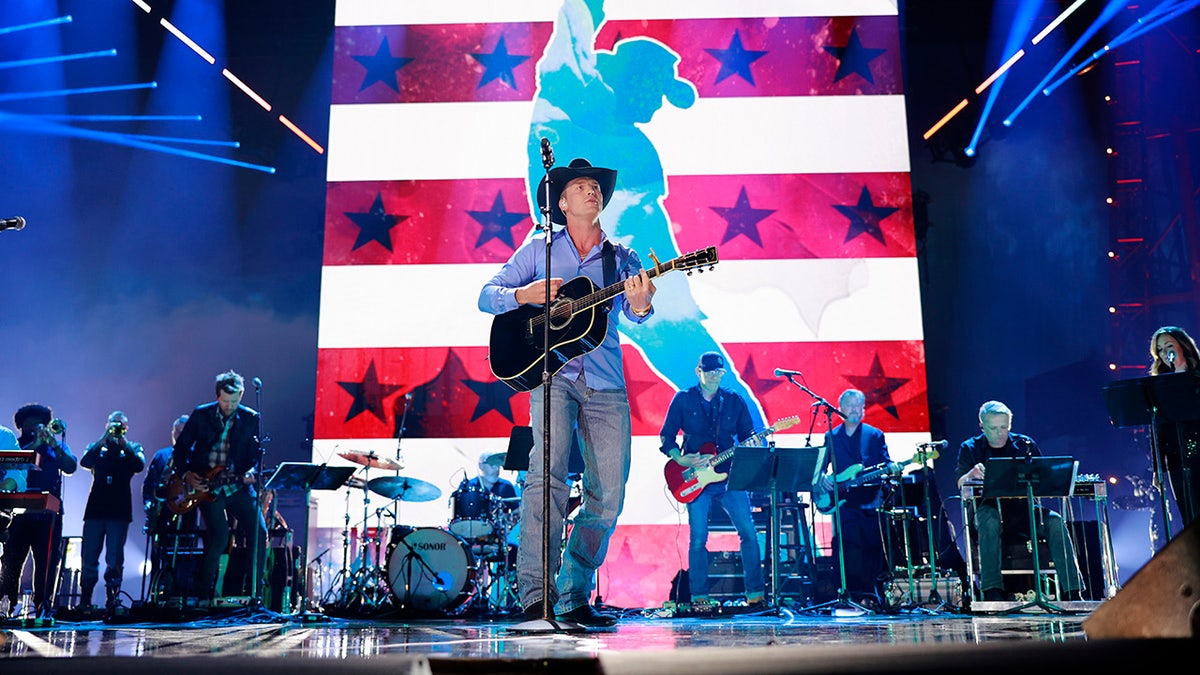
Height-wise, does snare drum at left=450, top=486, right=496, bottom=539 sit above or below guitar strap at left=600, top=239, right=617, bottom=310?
below

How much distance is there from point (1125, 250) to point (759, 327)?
2692mm

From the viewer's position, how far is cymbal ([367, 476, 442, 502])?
5676mm

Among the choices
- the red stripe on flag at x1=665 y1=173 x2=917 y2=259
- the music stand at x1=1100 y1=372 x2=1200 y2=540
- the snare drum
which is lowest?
the snare drum

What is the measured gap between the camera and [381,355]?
254 inches

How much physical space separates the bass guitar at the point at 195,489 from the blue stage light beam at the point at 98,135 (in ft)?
7.88

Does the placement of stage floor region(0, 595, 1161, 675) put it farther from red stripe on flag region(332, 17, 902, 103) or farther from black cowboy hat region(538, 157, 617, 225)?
red stripe on flag region(332, 17, 902, 103)

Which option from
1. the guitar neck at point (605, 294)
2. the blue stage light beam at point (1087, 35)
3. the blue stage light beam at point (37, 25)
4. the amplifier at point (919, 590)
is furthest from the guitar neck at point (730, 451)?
the blue stage light beam at point (37, 25)

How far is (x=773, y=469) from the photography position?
520 cm

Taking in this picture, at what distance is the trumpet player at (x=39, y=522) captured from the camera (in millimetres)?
6078

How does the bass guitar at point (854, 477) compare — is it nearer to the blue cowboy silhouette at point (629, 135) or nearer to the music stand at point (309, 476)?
the blue cowboy silhouette at point (629, 135)

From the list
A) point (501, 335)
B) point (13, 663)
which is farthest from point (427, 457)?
→ point (13, 663)

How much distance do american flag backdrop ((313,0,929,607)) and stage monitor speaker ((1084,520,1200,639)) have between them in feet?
14.5

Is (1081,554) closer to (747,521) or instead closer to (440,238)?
(747,521)

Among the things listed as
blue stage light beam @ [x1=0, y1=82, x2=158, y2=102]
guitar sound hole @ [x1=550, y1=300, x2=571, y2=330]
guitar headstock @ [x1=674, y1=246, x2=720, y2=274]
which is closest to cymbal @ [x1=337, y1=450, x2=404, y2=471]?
guitar sound hole @ [x1=550, y1=300, x2=571, y2=330]
